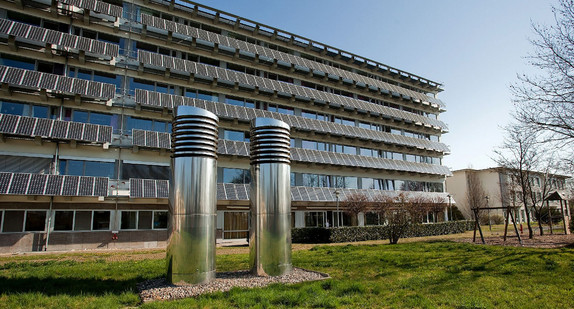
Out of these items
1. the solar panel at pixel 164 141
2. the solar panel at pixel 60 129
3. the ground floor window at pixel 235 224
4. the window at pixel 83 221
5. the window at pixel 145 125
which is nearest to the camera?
the solar panel at pixel 60 129

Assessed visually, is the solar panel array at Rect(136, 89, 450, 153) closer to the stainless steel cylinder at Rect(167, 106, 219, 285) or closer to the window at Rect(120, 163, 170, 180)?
the window at Rect(120, 163, 170, 180)

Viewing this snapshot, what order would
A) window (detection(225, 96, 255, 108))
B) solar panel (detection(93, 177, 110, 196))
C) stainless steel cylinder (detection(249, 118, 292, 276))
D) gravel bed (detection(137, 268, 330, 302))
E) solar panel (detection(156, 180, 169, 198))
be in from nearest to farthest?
gravel bed (detection(137, 268, 330, 302)) < stainless steel cylinder (detection(249, 118, 292, 276)) < solar panel (detection(93, 177, 110, 196)) < solar panel (detection(156, 180, 169, 198)) < window (detection(225, 96, 255, 108))

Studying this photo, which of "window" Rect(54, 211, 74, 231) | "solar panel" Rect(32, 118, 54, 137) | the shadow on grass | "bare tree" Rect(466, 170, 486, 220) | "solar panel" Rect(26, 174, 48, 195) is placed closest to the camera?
the shadow on grass

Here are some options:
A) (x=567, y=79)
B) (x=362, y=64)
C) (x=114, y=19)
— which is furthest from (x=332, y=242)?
(x=362, y=64)

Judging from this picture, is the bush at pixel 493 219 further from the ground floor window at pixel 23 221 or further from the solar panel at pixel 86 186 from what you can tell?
the ground floor window at pixel 23 221

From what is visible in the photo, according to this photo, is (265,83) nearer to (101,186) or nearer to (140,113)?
(140,113)

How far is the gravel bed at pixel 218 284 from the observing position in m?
7.57

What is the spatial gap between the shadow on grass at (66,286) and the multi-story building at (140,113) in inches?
621

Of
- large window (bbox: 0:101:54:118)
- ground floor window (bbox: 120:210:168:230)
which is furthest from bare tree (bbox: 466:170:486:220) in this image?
large window (bbox: 0:101:54:118)

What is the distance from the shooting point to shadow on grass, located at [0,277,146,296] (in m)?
7.84

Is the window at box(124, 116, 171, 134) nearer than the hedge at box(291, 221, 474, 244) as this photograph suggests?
No

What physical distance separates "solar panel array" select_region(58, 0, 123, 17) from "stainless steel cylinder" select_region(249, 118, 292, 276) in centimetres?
2275

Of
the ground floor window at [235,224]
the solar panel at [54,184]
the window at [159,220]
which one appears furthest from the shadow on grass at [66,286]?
the ground floor window at [235,224]

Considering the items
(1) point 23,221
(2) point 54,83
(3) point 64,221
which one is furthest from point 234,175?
(1) point 23,221
